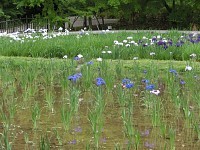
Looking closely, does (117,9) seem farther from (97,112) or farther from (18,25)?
(97,112)

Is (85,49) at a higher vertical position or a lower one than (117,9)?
lower

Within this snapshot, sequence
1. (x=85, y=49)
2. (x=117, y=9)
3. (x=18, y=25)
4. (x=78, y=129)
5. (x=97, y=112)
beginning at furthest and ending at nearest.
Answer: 1. (x=18, y=25)
2. (x=117, y=9)
3. (x=85, y=49)
4. (x=78, y=129)
5. (x=97, y=112)

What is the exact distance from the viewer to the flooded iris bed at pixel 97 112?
3.58 m

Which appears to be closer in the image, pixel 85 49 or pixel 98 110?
pixel 98 110

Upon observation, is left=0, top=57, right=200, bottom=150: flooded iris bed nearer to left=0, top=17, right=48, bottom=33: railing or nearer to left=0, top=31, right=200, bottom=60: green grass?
left=0, top=31, right=200, bottom=60: green grass

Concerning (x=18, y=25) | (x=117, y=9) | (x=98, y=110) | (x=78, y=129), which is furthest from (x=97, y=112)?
(x=18, y=25)

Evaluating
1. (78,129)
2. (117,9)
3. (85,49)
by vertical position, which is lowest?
(78,129)

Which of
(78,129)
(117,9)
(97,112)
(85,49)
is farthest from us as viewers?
(117,9)

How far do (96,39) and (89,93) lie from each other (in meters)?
3.95

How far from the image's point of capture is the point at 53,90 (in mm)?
5605

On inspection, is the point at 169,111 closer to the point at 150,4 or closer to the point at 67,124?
the point at 67,124

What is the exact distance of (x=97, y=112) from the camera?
3861mm

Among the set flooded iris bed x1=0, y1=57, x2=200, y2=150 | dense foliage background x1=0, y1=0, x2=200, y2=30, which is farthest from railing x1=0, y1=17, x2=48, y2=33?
flooded iris bed x1=0, y1=57, x2=200, y2=150

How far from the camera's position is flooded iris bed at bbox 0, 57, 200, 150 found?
3.58 m
